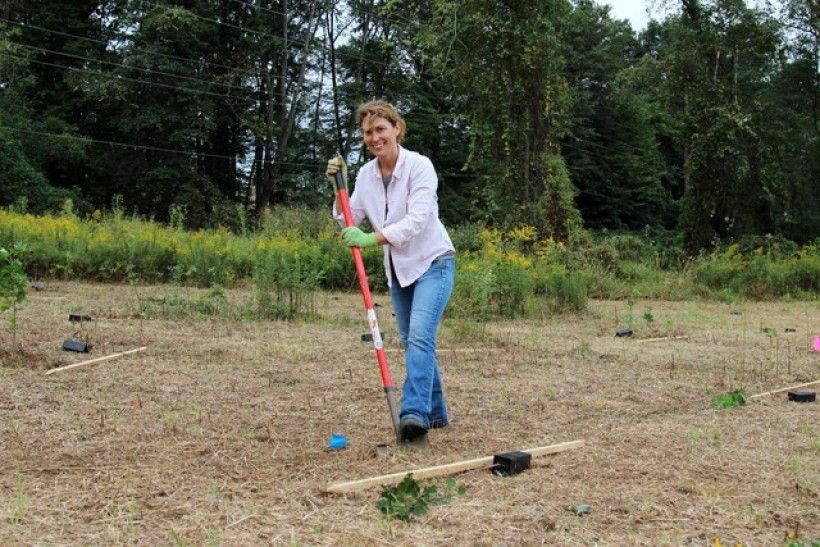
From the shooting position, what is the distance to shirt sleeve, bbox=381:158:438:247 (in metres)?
4.12

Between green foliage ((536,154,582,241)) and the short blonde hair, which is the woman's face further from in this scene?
green foliage ((536,154,582,241))

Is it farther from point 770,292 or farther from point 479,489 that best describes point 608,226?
point 479,489

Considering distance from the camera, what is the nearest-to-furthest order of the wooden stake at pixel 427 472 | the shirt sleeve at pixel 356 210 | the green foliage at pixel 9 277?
the wooden stake at pixel 427 472 → the shirt sleeve at pixel 356 210 → the green foliage at pixel 9 277

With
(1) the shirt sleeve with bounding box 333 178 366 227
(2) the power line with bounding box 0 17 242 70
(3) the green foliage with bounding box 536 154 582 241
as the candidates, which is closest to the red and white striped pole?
(1) the shirt sleeve with bounding box 333 178 366 227

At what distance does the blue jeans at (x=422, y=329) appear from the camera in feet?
13.6

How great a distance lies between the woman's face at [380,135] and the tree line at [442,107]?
11.6 meters

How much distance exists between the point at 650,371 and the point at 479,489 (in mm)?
3658

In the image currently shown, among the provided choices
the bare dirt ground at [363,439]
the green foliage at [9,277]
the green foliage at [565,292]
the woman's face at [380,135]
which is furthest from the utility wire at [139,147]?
the woman's face at [380,135]

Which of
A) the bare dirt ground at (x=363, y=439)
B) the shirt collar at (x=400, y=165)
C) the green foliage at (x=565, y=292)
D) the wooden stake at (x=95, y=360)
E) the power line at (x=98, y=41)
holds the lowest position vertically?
the wooden stake at (x=95, y=360)

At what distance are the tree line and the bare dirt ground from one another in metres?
9.26

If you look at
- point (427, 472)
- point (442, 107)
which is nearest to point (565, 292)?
point (427, 472)

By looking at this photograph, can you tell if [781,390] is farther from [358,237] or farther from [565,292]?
[565,292]

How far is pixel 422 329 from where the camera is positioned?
423cm

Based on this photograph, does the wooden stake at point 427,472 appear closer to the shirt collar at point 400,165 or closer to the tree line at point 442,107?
the shirt collar at point 400,165
